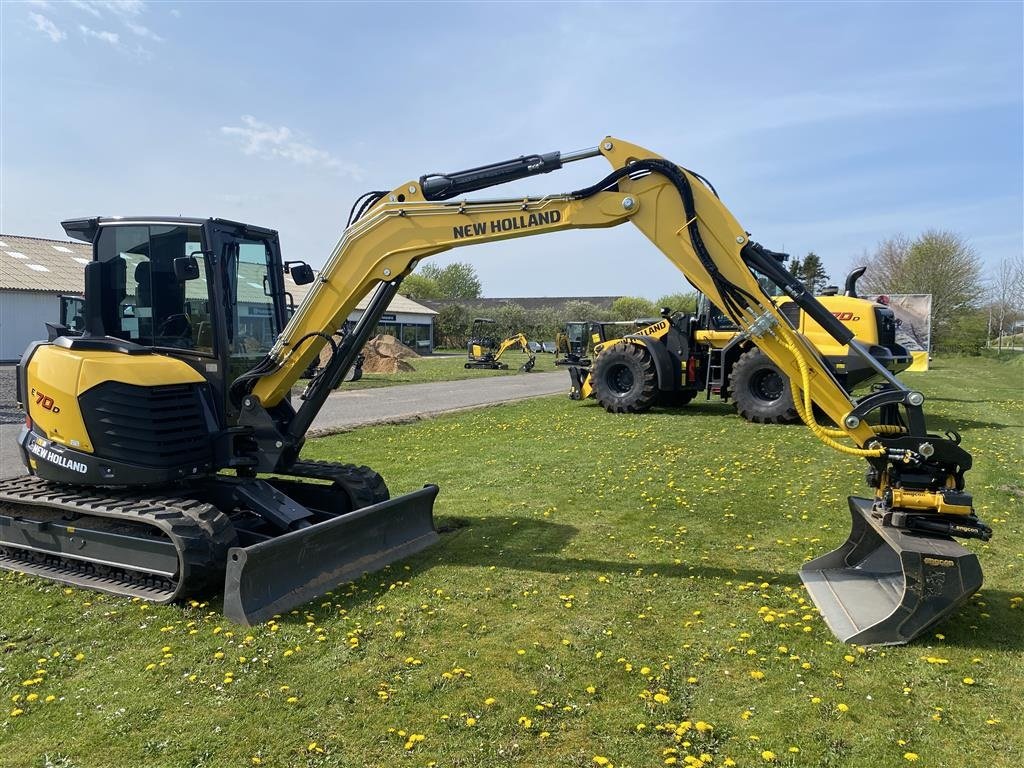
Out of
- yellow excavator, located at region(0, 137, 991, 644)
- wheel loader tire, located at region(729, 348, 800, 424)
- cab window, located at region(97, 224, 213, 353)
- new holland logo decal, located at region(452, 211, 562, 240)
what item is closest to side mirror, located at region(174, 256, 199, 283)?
yellow excavator, located at region(0, 137, 991, 644)

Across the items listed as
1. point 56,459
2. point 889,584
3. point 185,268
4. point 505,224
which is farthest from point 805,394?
point 56,459

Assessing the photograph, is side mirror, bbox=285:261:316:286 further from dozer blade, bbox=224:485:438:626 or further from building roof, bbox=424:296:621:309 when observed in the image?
building roof, bbox=424:296:621:309

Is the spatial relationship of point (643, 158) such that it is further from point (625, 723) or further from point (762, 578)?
point (625, 723)

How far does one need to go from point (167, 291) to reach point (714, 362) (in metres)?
12.0

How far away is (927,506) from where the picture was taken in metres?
4.93

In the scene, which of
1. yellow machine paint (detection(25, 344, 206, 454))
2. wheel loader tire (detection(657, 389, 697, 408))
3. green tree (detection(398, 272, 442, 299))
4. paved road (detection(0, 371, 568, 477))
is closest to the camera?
yellow machine paint (detection(25, 344, 206, 454))

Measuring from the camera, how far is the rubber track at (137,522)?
5426mm

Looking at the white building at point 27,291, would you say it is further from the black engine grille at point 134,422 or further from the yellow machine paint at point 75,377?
the black engine grille at point 134,422

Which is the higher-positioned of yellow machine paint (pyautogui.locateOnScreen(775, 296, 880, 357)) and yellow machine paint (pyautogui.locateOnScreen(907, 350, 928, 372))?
yellow machine paint (pyautogui.locateOnScreen(775, 296, 880, 357))

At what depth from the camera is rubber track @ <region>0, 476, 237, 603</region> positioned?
5.43 meters

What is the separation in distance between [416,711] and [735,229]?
13.3 ft

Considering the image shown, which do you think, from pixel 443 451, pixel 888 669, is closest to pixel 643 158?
pixel 888 669

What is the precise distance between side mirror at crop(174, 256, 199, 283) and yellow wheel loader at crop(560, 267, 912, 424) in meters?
10.1

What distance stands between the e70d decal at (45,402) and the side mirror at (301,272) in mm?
2242
